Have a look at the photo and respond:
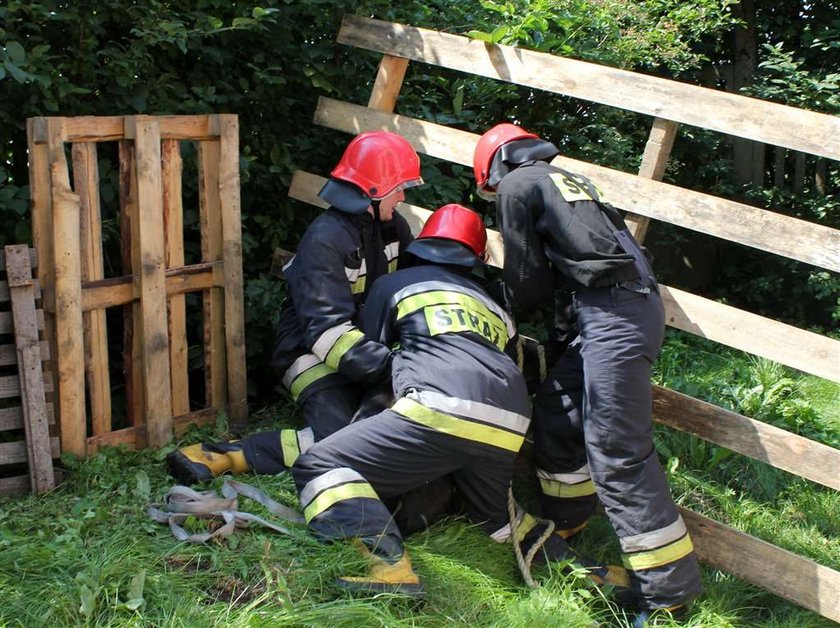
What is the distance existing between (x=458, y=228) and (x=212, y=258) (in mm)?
1341

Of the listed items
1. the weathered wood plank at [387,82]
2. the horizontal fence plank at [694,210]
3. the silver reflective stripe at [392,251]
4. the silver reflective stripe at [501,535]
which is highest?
the weathered wood plank at [387,82]

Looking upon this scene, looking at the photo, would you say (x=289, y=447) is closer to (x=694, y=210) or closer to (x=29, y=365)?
(x=29, y=365)

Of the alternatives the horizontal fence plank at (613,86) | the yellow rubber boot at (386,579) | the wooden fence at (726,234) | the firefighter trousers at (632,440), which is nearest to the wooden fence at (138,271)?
the horizontal fence plank at (613,86)

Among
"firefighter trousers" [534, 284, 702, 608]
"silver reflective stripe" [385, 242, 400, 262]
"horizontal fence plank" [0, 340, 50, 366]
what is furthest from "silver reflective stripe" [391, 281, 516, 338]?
"horizontal fence plank" [0, 340, 50, 366]

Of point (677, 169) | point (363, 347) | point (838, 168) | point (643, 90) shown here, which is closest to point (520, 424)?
point (363, 347)

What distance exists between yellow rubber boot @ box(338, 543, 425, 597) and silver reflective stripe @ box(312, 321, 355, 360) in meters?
1.00

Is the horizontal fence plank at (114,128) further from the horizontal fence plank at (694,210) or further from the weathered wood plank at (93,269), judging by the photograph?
the horizontal fence plank at (694,210)

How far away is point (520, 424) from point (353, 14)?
8.64ft

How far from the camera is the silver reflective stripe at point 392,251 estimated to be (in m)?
4.79

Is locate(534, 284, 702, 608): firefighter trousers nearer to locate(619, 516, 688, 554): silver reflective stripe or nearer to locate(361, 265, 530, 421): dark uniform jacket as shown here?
locate(619, 516, 688, 554): silver reflective stripe

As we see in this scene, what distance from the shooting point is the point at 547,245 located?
13.4ft

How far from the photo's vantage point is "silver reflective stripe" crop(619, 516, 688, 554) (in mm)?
3898

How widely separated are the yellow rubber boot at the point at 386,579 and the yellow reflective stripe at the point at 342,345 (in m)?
0.93

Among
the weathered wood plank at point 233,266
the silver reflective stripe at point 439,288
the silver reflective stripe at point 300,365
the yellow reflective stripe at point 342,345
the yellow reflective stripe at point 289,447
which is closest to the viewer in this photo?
the silver reflective stripe at point 439,288
